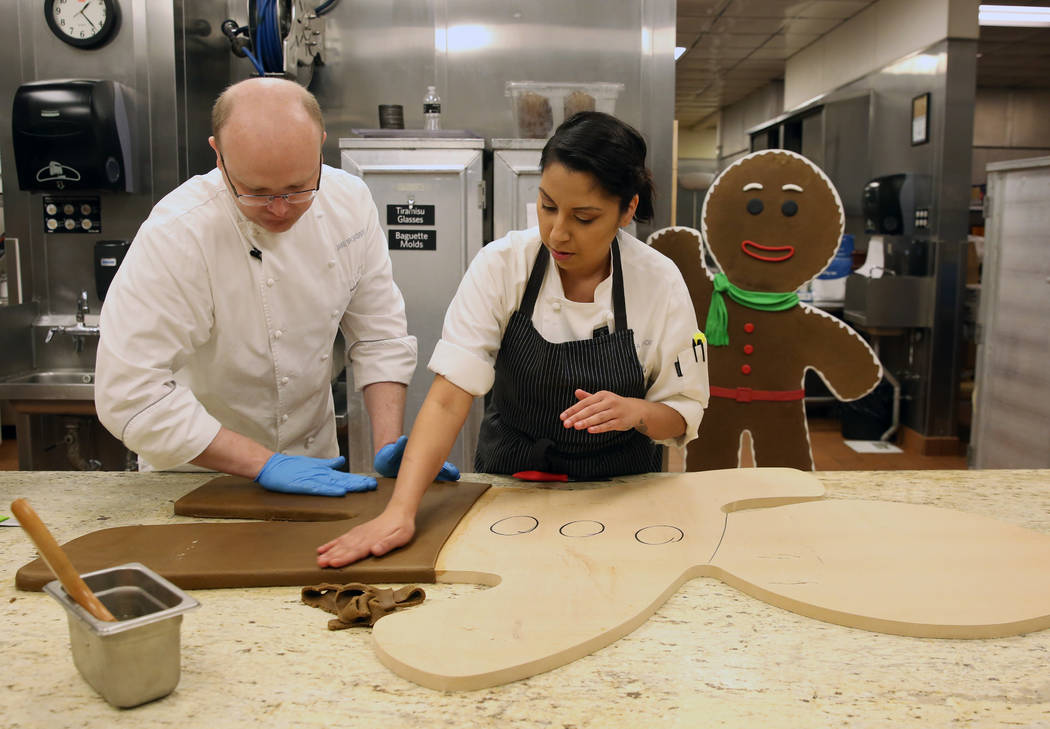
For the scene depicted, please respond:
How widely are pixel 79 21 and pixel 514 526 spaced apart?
9.30 ft

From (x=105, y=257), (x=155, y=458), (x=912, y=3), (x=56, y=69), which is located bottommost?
(x=155, y=458)

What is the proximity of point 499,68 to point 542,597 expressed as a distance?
304cm

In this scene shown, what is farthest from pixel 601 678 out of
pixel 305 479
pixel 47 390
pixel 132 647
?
pixel 47 390

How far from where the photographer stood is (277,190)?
1537 mm

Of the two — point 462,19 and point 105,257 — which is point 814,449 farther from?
point 105,257

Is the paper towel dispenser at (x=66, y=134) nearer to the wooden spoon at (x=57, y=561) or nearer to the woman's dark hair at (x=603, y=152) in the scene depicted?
the woman's dark hair at (x=603, y=152)

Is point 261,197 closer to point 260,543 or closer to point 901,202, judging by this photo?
point 260,543

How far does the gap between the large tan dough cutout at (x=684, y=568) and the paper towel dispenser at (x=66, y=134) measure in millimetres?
2215

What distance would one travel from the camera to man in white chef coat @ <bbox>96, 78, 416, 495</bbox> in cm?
153

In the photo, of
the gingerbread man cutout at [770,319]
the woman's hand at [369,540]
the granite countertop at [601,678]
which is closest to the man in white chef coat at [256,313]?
the woman's hand at [369,540]

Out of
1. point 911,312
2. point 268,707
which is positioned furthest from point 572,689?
point 911,312

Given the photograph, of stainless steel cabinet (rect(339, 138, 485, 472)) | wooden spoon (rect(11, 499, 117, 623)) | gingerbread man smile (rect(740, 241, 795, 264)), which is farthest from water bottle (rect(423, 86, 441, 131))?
wooden spoon (rect(11, 499, 117, 623))

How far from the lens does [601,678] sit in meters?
0.99

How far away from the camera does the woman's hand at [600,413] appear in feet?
4.74
